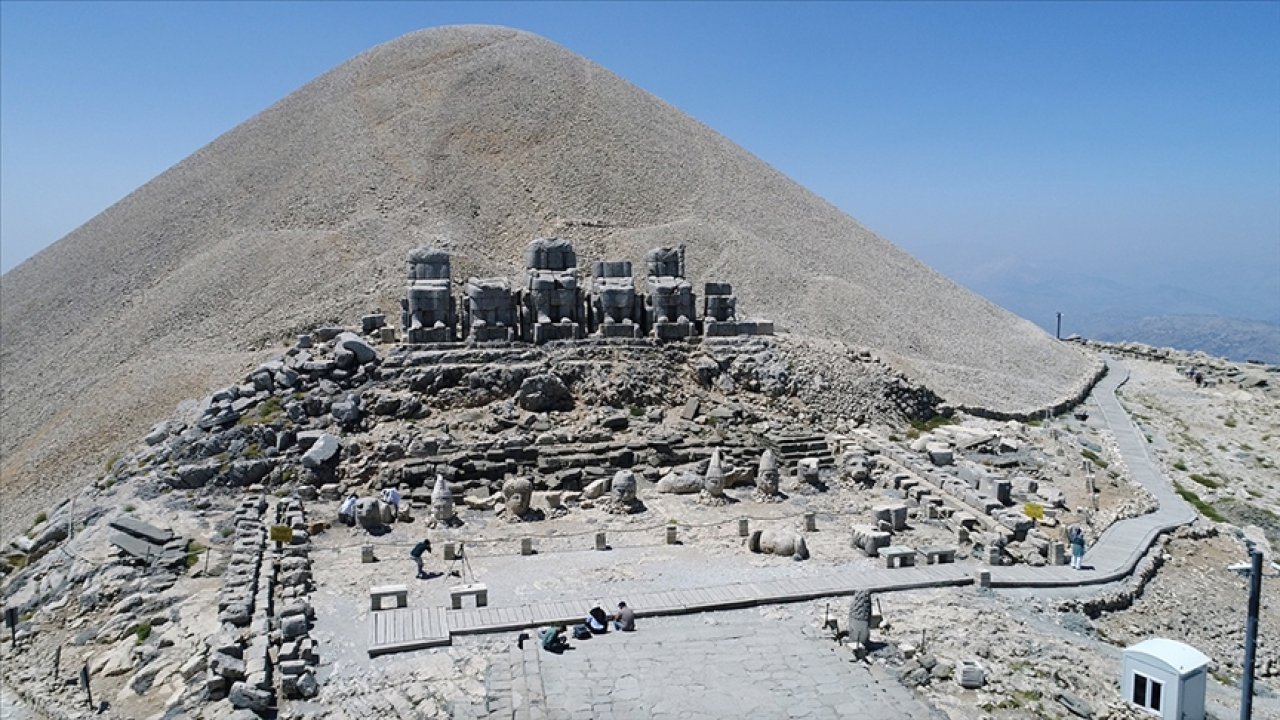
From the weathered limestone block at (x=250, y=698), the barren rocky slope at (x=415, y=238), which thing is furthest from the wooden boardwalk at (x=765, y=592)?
the barren rocky slope at (x=415, y=238)

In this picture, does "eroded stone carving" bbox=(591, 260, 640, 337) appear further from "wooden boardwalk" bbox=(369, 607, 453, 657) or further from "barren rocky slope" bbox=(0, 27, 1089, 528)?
"wooden boardwalk" bbox=(369, 607, 453, 657)

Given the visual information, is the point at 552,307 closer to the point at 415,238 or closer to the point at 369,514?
the point at 369,514

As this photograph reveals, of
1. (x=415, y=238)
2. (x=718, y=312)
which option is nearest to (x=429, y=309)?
(x=718, y=312)

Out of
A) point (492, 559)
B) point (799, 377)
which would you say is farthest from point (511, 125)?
point (492, 559)

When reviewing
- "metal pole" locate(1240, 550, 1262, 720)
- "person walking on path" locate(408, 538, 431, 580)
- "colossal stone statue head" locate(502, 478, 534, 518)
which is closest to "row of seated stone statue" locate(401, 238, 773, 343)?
"colossal stone statue head" locate(502, 478, 534, 518)

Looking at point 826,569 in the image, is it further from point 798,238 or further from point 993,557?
point 798,238

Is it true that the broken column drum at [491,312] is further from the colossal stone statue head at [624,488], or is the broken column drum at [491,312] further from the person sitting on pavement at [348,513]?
the person sitting on pavement at [348,513]
